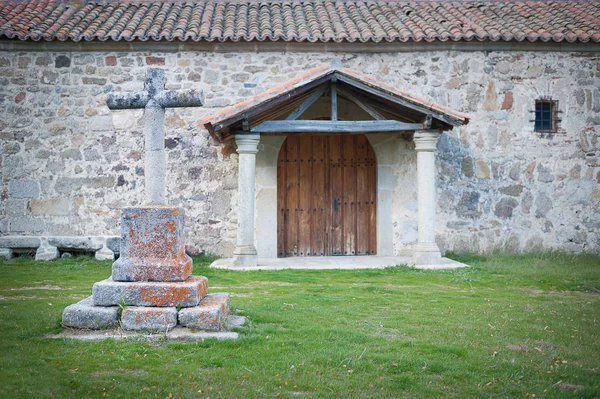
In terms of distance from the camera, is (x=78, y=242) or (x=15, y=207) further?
(x=15, y=207)

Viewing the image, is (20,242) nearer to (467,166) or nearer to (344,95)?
(344,95)

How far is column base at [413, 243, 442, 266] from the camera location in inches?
379

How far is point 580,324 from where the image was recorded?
5.45 metres

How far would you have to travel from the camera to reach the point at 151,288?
16.4ft

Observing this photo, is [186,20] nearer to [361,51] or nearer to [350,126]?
[361,51]

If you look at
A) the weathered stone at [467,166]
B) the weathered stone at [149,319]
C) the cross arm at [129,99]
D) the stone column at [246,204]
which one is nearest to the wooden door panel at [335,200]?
the stone column at [246,204]

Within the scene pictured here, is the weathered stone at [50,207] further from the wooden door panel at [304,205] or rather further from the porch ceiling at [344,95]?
the wooden door panel at [304,205]

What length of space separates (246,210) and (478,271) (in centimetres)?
367

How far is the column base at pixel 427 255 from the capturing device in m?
9.62

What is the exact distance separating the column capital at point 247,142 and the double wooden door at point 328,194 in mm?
1595

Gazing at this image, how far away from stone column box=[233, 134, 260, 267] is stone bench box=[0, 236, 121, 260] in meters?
2.35

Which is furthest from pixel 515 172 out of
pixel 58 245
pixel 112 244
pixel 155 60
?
pixel 58 245

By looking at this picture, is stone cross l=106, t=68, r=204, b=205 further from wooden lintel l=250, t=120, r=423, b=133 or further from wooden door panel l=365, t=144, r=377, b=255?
wooden door panel l=365, t=144, r=377, b=255

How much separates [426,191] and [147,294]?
599cm
